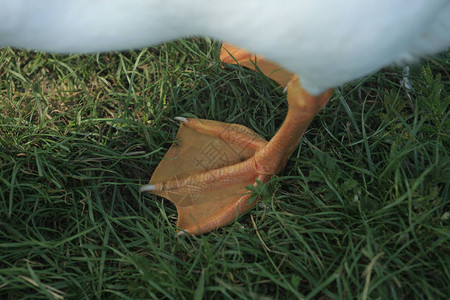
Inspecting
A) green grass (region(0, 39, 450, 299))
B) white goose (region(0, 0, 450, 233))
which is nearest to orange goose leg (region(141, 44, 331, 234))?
green grass (region(0, 39, 450, 299))

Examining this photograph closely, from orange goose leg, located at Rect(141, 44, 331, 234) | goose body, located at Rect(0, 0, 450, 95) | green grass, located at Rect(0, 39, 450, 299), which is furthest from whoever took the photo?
orange goose leg, located at Rect(141, 44, 331, 234)

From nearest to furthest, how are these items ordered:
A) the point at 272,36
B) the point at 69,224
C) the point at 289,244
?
the point at 272,36, the point at 289,244, the point at 69,224

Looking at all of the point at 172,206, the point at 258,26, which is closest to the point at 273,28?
the point at 258,26

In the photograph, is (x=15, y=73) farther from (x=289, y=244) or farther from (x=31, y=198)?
(x=289, y=244)

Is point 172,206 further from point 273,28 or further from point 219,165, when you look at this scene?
point 273,28

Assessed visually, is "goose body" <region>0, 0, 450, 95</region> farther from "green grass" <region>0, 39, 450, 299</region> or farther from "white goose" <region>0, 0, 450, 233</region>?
"green grass" <region>0, 39, 450, 299</region>

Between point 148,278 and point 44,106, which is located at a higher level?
point 44,106

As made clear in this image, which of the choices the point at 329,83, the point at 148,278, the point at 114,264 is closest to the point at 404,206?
the point at 329,83
